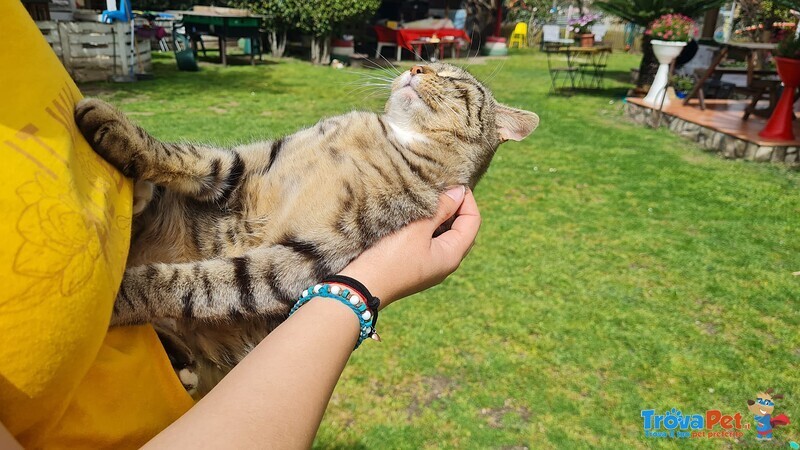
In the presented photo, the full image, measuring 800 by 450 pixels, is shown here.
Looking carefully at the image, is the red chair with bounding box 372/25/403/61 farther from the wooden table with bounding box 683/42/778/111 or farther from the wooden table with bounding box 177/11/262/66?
the wooden table with bounding box 683/42/778/111

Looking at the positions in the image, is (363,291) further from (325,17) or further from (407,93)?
(325,17)

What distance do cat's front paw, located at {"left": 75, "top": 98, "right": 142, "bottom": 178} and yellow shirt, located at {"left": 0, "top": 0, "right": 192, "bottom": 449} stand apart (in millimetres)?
189

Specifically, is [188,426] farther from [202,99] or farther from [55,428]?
[202,99]

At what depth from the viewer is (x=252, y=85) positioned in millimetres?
13398

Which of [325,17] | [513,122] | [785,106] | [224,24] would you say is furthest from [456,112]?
[325,17]

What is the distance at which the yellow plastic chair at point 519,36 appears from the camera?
88.5 feet

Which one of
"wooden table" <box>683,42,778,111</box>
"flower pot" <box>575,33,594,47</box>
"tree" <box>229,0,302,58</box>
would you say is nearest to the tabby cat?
"wooden table" <box>683,42,778,111</box>

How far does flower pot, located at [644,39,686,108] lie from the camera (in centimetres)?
Result: 1105

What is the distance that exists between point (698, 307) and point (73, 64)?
12.4 m

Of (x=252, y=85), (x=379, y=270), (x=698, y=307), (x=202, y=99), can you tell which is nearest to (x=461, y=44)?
(x=252, y=85)

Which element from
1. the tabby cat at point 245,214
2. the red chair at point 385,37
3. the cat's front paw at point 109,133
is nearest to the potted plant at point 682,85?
the red chair at point 385,37

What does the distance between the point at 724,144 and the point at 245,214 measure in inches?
358

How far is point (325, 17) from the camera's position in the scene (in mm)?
16844

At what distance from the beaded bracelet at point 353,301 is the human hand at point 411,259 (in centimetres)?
9
